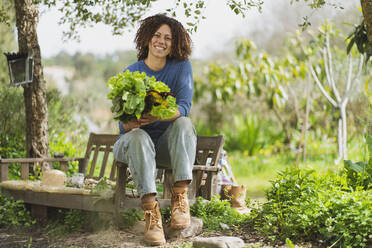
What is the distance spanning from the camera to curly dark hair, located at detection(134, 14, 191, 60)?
3.17 metres

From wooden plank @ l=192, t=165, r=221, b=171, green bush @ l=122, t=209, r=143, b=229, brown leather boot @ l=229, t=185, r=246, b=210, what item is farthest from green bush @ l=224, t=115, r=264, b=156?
green bush @ l=122, t=209, r=143, b=229

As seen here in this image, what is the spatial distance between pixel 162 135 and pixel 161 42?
0.67m

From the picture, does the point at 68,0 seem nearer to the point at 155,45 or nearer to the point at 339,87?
the point at 155,45

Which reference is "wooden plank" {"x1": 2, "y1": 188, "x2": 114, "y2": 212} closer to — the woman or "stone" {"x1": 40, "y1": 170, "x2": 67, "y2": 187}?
"stone" {"x1": 40, "y1": 170, "x2": 67, "y2": 187}

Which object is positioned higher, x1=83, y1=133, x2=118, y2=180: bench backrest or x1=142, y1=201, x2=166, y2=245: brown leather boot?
x1=83, y1=133, x2=118, y2=180: bench backrest

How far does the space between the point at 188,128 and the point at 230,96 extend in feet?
20.5

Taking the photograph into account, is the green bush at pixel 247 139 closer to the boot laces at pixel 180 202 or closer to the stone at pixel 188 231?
the stone at pixel 188 231

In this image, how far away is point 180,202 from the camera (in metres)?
2.79

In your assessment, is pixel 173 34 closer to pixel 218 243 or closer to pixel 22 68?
pixel 218 243

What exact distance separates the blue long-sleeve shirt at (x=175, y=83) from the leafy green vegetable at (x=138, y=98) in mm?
205

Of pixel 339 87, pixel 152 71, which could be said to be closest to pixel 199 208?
pixel 152 71

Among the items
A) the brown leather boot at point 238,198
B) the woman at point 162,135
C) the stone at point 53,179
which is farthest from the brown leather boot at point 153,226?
the brown leather boot at point 238,198

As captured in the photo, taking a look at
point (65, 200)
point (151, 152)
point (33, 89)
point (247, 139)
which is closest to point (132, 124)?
point (151, 152)

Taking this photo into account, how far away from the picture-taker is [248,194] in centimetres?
554
